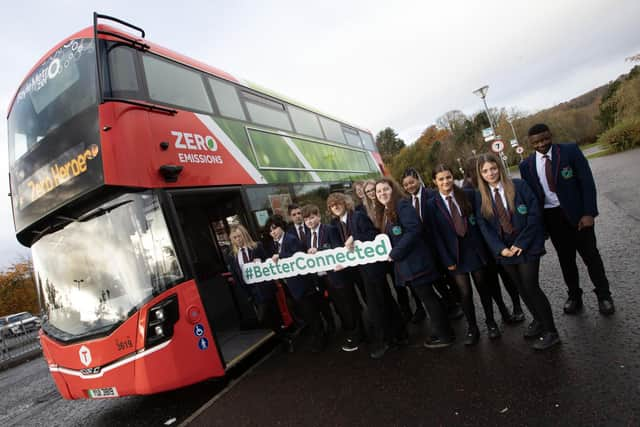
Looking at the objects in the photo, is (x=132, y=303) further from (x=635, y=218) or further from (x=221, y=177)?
(x=635, y=218)

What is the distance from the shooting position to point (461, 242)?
146 inches

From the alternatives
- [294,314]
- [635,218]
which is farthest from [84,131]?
[635,218]

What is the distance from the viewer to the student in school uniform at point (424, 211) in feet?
12.9

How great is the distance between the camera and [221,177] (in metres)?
4.85

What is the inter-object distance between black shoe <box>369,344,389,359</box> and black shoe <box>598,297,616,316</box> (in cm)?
216

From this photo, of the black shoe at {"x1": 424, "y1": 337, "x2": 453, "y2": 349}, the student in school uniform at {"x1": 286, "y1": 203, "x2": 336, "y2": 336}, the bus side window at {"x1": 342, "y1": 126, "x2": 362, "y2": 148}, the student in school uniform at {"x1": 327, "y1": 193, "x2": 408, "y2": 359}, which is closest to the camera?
the black shoe at {"x1": 424, "y1": 337, "x2": 453, "y2": 349}

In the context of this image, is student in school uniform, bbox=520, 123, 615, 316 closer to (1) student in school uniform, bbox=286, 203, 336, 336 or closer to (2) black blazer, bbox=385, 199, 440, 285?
(2) black blazer, bbox=385, 199, 440, 285

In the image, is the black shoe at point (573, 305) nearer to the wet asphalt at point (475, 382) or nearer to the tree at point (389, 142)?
the wet asphalt at point (475, 382)

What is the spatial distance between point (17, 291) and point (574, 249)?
40.1m

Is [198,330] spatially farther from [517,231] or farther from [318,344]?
[517,231]

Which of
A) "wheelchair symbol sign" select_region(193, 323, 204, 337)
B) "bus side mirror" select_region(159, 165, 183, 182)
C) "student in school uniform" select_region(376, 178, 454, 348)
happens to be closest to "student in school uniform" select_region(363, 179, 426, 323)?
"student in school uniform" select_region(376, 178, 454, 348)

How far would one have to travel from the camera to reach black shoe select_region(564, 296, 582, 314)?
12.3 ft

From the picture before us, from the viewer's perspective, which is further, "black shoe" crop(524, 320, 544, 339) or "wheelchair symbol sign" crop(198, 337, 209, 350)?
"wheelchair symbol sign" crop(198, 337, 209, 350)

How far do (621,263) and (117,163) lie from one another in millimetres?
6081
